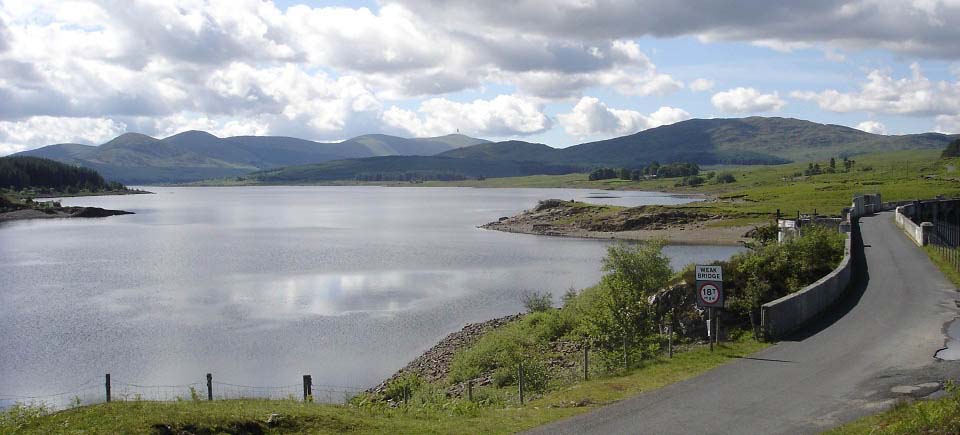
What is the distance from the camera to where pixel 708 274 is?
27.4 meters

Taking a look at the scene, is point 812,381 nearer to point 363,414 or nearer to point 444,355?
point 363,414

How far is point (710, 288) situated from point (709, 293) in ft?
0.63

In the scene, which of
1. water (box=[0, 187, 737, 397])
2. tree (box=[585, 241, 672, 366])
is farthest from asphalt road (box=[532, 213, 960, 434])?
water (box=[0, 187, 737, 397])

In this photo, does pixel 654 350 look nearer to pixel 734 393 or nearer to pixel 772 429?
pixel 734 393

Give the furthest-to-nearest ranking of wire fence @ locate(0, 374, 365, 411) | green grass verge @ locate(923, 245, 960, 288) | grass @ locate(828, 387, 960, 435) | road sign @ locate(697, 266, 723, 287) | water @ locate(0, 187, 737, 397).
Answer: water @ locate(0, 187, 737, 397) → green grass verge @ locate(923, 245, 960, 288) → wire fence @ locate(0, 374, 365, 411) → road sign @ locate(697, 266, 723, 287) → grass @ locate(828, 387, 960, 435)

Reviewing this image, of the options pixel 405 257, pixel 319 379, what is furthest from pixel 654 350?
pixel 405 257

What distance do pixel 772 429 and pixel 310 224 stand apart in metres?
153

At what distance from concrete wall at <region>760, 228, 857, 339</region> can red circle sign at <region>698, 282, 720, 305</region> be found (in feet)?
5.79

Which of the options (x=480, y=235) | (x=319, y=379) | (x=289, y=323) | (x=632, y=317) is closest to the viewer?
(x=632, y=317)

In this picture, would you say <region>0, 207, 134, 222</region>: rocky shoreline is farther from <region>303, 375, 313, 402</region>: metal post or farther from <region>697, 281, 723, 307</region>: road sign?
<region>697, 281, 723, 307</region>: road sign

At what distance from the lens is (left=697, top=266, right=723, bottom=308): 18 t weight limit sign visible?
27047 millimetres

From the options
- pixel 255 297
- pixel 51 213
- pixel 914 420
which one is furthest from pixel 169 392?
pixel 51 213

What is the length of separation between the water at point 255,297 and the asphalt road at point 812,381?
23.2 metres

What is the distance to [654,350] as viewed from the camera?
2909 centimetres
